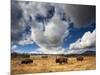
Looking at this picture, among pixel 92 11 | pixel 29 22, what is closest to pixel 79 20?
pixel 92 11

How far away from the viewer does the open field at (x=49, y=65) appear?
1764mm

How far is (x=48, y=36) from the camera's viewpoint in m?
1.85

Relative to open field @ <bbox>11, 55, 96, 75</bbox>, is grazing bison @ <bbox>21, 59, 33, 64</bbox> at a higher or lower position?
higher

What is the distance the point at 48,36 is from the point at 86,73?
53 centimetres

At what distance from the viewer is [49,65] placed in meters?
1.84

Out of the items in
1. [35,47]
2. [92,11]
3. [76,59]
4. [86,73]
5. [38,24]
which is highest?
[92,11]

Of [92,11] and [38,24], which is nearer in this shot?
[38,24]

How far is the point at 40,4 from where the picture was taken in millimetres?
1832

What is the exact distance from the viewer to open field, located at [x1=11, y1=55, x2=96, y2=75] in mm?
1764

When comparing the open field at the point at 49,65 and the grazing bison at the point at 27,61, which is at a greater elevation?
the grazing bison at the point at 27,61

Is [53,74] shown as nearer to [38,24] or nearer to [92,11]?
[38,24]

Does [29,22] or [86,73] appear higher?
[29,22]

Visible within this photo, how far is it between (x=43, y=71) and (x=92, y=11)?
771mm
